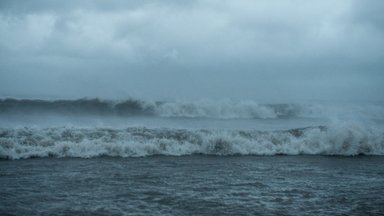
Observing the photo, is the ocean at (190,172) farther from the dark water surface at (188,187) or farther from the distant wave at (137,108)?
the distant wave at (137,108)

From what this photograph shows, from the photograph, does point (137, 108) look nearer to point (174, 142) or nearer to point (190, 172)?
point (174, 142)

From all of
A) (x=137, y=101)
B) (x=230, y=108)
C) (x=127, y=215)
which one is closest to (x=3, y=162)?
(x=127, y=215)

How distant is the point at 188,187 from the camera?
9078mm

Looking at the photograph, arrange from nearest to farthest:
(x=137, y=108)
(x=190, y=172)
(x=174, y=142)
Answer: (x=190, y=172), (x=174, y=142), (x=137, y=108)

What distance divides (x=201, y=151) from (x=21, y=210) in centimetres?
795

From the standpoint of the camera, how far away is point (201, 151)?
14.3 m

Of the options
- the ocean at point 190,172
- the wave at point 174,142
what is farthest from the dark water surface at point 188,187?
the wave at point 174,142

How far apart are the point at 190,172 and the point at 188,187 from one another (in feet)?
5.70

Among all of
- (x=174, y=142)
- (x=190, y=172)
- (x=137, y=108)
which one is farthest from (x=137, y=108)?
(x=190, y=172)

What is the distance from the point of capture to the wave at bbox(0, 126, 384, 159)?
1305cm

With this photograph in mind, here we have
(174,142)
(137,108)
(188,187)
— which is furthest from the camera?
(137,108)

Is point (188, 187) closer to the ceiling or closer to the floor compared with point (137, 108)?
closer to the floor

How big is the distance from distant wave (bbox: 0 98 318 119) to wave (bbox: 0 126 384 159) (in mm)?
13856

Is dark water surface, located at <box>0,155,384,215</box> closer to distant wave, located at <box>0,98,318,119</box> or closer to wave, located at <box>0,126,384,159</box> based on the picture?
wave, located at <box>0,126,384,159</box>
